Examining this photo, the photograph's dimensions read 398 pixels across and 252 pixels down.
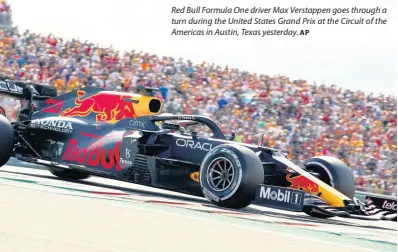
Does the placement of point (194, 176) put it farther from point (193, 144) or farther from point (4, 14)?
point (4, 14)

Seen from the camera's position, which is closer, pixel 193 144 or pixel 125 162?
pixel 193 144

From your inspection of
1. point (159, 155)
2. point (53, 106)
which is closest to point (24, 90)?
point (53, 106)

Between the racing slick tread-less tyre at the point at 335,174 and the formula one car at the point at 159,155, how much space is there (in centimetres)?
2

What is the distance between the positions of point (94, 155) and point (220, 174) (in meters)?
2.63

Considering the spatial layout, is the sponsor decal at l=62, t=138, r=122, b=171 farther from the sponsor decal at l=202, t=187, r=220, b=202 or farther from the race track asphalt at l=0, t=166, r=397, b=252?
the sponsor decal at l=202, t=187, r=220, b=202

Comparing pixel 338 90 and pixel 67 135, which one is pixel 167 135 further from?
pixel 338 90

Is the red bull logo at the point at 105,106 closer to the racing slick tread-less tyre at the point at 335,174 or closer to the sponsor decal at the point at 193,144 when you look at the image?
the sponsor decal at the point at 193,144

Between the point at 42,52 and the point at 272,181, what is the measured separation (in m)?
11.1

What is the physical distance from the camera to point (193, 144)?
11367 mm

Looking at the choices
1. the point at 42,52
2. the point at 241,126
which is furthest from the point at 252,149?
the point at 42,52

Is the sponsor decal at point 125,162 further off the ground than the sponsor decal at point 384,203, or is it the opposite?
the sponsor decal at point 125,162

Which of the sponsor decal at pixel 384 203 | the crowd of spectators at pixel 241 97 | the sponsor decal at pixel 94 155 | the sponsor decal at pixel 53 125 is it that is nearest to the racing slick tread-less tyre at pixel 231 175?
the sponsor decal at pixel 94 155

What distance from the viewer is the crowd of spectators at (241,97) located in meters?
17.6

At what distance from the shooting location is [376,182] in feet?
51.7
